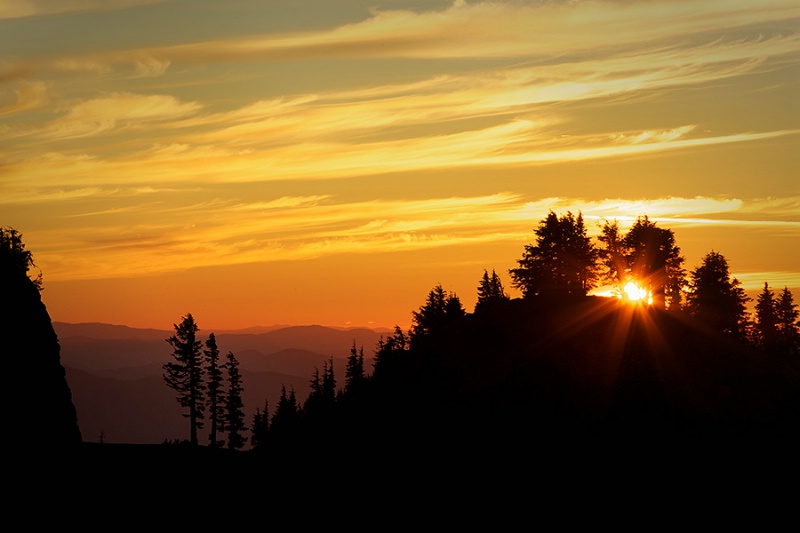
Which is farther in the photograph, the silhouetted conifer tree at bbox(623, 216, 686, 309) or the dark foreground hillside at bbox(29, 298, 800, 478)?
the silhouetted conifer tree at bbox(623, 216, 686, 309)

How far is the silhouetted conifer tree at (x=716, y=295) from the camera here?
11012 cm

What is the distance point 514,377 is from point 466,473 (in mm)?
13880

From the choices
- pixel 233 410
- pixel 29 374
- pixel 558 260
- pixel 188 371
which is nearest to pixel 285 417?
pixel 233 410

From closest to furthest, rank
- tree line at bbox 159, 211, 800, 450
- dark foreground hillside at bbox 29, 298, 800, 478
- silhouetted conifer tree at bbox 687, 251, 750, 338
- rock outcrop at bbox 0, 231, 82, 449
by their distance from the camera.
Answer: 1. rock outcrop at bbox 0, 231, 82, 449
2. dark foreground hillside at bbox 29, 298, 800, 478
3. tree line at bbox 159, 211, 800, 450
4. silhouetted conifer tree at bbox 687, 251, 750, 338

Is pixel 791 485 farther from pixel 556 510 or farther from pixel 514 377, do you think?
pixel 514 377

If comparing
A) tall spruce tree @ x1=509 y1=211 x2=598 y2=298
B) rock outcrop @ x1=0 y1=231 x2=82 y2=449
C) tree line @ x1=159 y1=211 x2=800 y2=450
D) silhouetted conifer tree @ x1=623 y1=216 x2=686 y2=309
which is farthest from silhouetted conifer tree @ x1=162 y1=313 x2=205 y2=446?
rock outcrop @ x1=0 y1=231 x2=82 y2=449

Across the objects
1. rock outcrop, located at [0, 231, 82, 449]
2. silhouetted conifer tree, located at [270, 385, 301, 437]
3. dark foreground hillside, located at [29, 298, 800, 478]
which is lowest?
silhouetted conifer tree, located at [270, 385, 301, 437]

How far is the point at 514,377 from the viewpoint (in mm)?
77125

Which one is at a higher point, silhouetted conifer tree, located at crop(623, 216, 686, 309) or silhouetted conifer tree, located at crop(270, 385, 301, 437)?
silhouetted conifer tree, located at crop(623, 216, 686, 309)

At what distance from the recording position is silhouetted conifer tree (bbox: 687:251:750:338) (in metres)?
110

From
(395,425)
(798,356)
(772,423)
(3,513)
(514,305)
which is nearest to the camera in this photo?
(3,513)

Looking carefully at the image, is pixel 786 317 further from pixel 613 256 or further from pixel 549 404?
pixel 549 404

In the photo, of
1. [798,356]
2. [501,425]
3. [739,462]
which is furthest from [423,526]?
[798,356]

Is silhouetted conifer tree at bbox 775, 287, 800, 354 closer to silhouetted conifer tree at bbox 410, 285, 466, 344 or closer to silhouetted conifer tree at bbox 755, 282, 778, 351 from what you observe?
silhouetted conifer tree at bbox 755, 282, 778, 351
